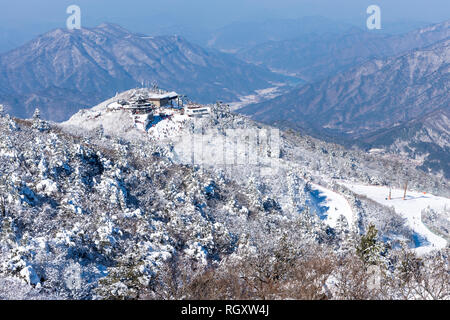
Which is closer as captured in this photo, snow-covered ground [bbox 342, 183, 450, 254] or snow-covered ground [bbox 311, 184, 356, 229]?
snow-covered ground [bbox 311, 184, 356, 229]

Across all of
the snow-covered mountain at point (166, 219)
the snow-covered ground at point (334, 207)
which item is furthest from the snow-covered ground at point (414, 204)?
the snow-covered ground at point (334, 207)

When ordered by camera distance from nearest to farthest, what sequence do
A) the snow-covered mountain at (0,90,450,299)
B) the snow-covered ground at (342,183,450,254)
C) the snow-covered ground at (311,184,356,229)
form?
the snow-covered mountain at (0,90,450,299) < the snow-covered ground at (311,184,356,229) < the snow-covered ground at (342,183,450,254)

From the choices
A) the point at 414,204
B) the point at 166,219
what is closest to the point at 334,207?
the point at 414,204

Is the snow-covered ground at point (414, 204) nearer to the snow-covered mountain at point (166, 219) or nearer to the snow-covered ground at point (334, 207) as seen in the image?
the snow-covered mountain at point (166, 219)

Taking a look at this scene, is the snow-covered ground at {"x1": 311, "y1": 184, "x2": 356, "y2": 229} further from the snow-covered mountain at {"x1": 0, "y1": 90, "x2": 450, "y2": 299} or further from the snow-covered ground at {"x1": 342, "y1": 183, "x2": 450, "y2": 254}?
the snow-covered ground at {"x1": 342, "y1": 183, "x2": 450, "y2": 254}

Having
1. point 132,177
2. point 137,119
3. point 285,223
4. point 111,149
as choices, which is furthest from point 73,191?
point 137,119

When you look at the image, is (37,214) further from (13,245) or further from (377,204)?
(377,204)

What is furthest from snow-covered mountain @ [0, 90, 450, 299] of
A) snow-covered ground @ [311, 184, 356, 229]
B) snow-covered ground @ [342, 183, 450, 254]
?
snow-covered ground @ [342, 183, 450, 254]

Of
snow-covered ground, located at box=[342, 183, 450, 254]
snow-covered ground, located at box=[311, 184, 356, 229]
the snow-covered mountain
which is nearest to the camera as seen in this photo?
the snow-covered mountain
